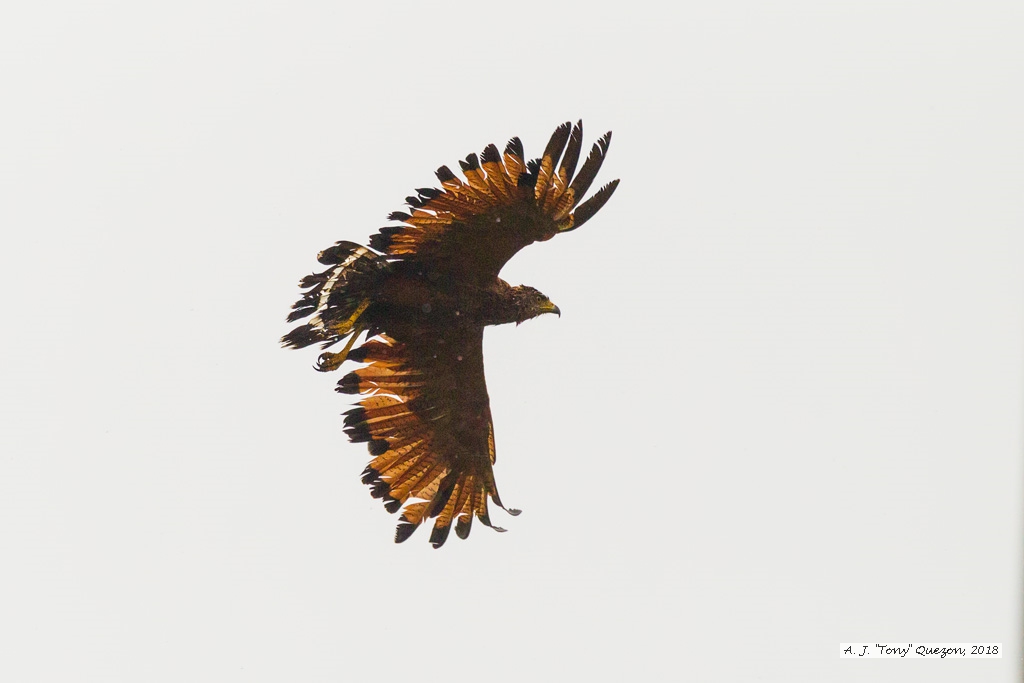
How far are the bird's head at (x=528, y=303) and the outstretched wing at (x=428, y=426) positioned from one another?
0.19m

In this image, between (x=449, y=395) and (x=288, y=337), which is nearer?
(x=288, y=337)

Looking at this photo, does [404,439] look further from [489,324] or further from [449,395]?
[489,324]

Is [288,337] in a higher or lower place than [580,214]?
lower

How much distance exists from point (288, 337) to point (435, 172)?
83 cm

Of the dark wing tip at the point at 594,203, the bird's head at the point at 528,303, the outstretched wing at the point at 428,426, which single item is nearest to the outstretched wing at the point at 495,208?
the dark wing tip at the point at 594,203

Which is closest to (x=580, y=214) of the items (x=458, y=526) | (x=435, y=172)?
(x=435, y=172)

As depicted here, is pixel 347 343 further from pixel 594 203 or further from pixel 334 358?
pixel 594 203

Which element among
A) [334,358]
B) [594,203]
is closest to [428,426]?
[334,358]

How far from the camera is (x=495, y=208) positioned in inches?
121

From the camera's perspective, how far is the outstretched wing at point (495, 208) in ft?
9.58

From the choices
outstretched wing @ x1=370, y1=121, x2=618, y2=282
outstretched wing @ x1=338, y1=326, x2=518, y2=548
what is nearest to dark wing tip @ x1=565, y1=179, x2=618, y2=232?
outstretched wing @ x1=370, y1=121, x2=618, y2=282

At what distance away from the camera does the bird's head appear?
349 cm

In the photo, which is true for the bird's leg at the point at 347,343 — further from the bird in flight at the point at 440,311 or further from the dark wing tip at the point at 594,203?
the dark wing tip at the point at 594,203

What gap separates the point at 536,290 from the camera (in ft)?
11.8
